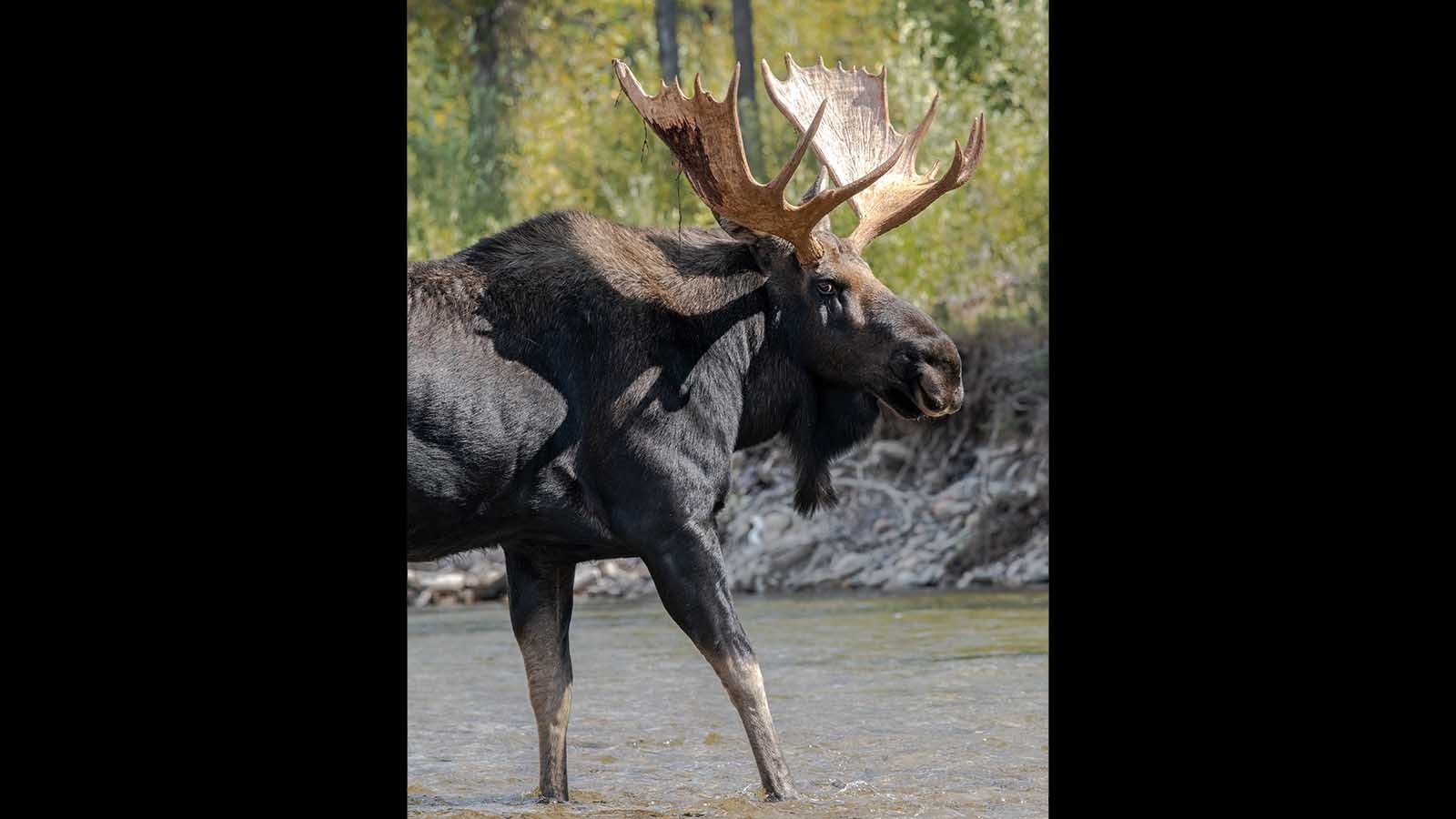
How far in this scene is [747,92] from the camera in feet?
79.5

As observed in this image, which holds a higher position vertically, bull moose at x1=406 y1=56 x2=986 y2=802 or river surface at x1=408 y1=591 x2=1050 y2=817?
bull moose at x1=406 y1=56 x2=986 y2=802

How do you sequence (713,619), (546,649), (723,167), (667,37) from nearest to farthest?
(713,619), (723,167), (546,649), (667,37)

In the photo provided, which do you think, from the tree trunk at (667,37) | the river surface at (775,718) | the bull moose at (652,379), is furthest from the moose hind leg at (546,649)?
the tree trunk at (667,37)

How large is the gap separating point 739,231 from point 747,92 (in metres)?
17.2

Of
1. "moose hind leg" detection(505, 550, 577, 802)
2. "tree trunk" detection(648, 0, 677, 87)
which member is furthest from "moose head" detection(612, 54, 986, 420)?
"tree trunk" detection(648, 0, 677, 87)

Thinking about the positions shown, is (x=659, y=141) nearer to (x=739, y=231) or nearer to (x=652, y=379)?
(x=739, y=231)

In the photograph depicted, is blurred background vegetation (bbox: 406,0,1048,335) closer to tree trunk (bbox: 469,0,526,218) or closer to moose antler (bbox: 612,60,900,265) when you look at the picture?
tree trunk (bbox: 469,0,526,218)

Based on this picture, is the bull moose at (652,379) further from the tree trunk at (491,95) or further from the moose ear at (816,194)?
the tree trunk at (491,95)

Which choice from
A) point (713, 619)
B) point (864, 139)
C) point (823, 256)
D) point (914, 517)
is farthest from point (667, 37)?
point (713, 619)

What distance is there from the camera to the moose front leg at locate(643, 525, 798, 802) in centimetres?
679

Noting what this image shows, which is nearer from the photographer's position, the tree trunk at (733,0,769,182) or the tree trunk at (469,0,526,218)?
the tree trunk at (733,0,769,182)

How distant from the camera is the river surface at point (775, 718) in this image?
7129 mm

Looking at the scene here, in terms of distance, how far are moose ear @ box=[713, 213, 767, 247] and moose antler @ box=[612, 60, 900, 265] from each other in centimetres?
10
